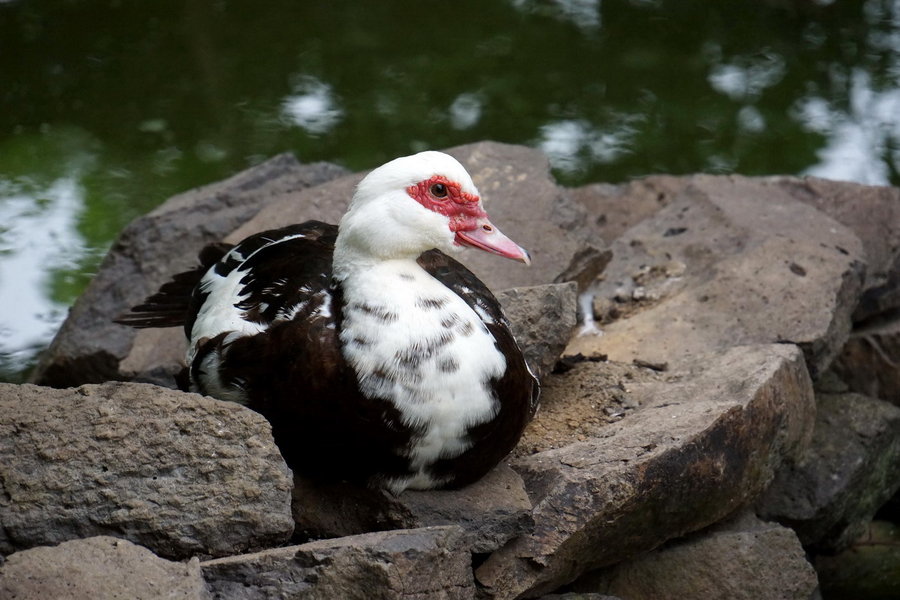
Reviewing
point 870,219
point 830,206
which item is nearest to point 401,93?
point 830,206

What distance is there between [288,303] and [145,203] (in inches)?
128

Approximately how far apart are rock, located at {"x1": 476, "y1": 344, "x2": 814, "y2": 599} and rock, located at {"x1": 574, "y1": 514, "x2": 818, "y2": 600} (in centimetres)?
8

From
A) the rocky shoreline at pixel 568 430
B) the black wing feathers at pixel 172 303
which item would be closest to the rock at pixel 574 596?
the rocky shoreline at pixel 568 430

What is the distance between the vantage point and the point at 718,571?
3.38 m

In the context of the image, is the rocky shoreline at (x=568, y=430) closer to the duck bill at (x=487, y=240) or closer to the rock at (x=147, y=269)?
the rock at (x=147, y=269)

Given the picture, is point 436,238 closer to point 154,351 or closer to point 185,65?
point 154,351

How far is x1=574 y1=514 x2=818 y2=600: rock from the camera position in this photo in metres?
3.36

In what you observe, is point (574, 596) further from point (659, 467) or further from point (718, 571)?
point (718, 571)

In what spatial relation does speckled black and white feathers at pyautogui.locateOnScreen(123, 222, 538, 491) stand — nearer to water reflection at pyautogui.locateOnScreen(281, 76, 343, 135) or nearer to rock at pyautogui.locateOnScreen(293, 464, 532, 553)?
rock at pyautogui.locateOnScreen(293, 464, 532, 553)

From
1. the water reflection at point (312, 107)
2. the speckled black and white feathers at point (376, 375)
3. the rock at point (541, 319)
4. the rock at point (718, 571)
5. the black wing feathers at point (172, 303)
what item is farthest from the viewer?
the water reflection at point (312, 107)

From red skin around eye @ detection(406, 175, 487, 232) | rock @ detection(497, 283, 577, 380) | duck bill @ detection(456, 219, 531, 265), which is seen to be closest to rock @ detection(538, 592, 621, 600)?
rock @ detection(497, 283, 577, 380)

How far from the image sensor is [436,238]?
9.79ft

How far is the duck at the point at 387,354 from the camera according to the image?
2848mm

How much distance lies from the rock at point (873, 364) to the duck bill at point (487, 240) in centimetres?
190
